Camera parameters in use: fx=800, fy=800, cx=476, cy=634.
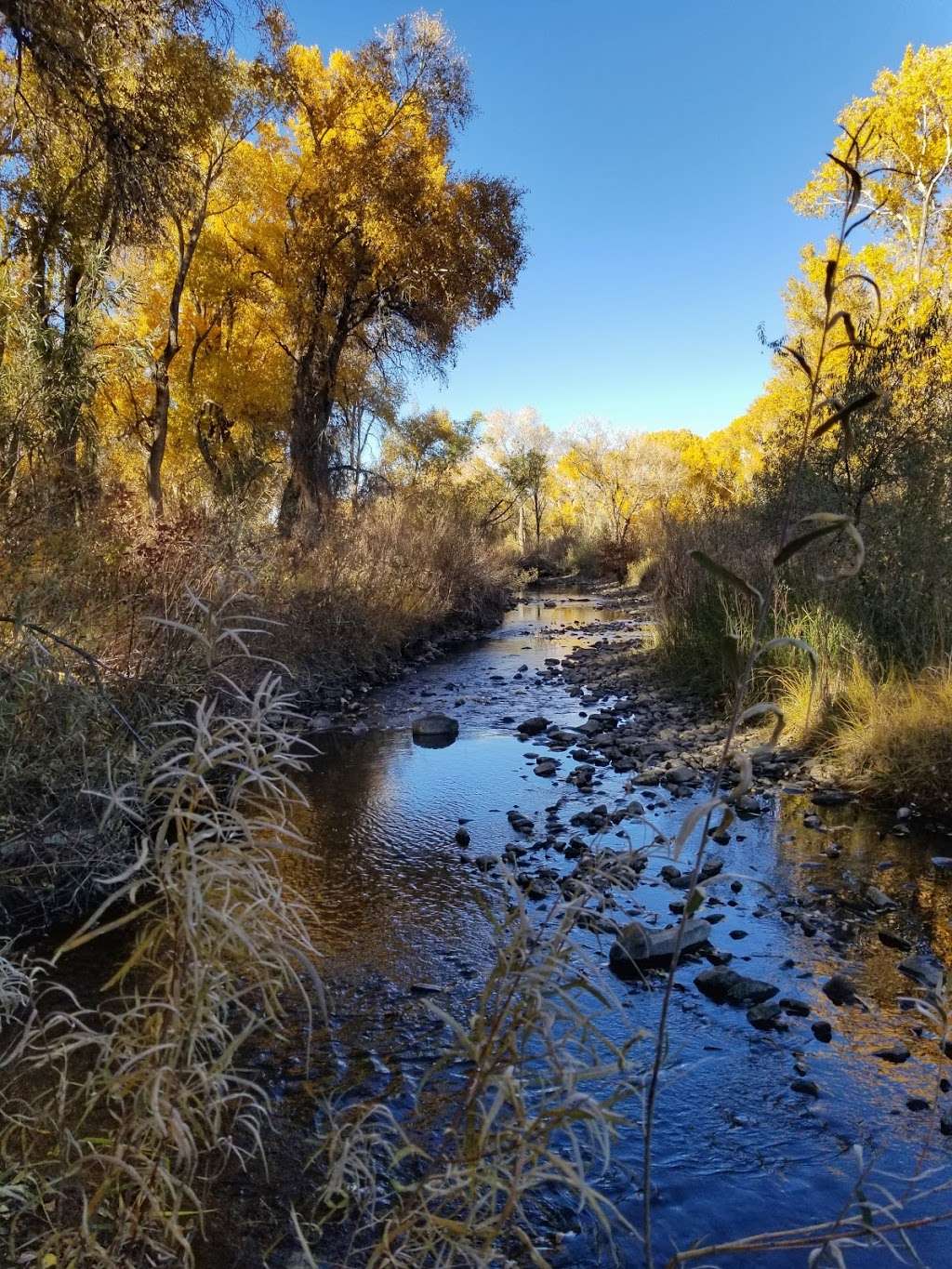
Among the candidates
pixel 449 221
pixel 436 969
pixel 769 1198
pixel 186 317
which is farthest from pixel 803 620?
pixel 186 317

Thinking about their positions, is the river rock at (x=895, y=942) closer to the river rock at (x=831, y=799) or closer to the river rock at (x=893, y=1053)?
the river rock at (x=893, y=1053)

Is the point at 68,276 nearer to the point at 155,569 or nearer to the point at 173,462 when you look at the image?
the point at 155,569

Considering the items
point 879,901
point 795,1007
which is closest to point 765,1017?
point 795,1007

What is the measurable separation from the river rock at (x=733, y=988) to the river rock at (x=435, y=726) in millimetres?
4588

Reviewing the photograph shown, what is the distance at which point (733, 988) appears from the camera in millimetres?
3428

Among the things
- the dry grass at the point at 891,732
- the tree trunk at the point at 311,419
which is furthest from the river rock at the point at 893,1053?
the tree trunk at the point at 311,419

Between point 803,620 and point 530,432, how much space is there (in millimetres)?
50825

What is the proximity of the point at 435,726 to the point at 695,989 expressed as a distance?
4.69 metres

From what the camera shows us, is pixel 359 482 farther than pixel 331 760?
Yes

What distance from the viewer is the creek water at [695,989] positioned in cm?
243

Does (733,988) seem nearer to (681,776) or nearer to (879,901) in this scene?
(879,901)

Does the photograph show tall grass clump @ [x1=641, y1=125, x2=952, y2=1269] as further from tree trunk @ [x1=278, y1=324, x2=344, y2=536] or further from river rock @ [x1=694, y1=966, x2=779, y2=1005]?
tree trunk @ [x1=278, y1=324, x2=344, y2=536]

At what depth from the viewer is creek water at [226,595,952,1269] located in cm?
243

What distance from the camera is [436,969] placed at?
367 centimetres
